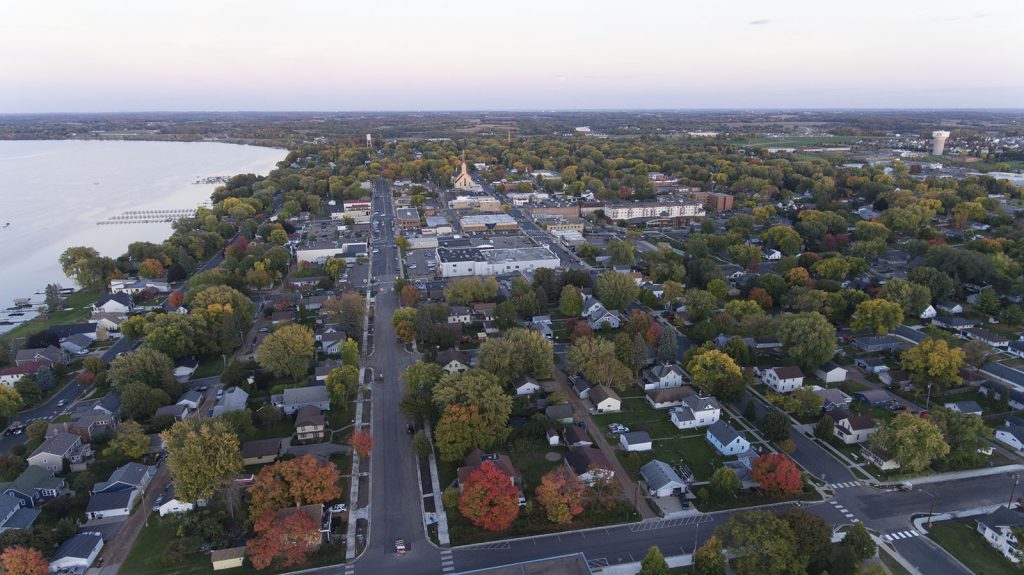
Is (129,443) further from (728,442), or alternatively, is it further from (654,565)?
(728,442)

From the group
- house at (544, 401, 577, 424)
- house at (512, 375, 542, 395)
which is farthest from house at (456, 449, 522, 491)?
house at (512, 375, 542, 395)

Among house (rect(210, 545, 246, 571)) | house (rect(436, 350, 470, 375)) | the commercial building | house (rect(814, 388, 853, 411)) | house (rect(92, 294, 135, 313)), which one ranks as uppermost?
the commercial building

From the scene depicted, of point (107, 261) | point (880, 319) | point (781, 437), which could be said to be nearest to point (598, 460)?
point (781, 437)

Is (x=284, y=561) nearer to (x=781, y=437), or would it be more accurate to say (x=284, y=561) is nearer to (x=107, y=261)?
(x=781, y=437)

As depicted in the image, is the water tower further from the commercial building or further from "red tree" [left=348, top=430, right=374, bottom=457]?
"red tree" [left=348, top=430, right=374, bottom=457]

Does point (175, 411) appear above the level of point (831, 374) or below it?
above

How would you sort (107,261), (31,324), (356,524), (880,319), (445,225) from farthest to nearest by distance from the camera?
(445,225) → (107,261) → (31,324) → (880,319) → (356,524)

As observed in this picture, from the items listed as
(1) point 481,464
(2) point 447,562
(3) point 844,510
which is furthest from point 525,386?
(3) point 844,510
